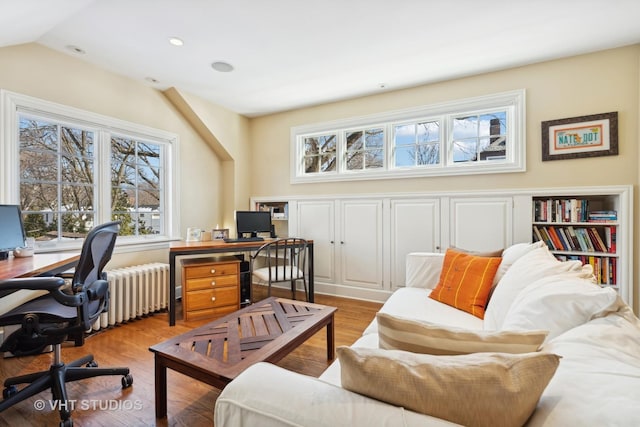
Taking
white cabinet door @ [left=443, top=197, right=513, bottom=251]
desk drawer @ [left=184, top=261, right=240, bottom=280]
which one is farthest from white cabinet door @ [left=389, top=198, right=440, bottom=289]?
desk drawer @ [left=184, top=261, right=240, bottom=280]

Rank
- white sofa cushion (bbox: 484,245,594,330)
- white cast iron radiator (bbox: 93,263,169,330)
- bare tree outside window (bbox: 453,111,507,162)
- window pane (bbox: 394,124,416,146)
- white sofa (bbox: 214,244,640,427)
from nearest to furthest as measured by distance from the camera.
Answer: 1. white sofa (bbox: 214,244,640,427)
2. white sofa cushion (bbox: 484,245,594,330)
3. white cast iron radiator (bbox: 93,263,169,330)
4. bare tree outside window (bbox: 453,111,507,162)
5. window pane (bbox: 394,124,416,146)

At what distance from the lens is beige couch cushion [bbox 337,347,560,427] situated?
0.59m

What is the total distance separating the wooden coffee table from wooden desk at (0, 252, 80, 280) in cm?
91

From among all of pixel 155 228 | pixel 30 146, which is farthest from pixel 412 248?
pixel 30 146

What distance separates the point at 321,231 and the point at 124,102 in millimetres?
2706

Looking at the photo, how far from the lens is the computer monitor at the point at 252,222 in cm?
375

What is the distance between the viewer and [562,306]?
92cm

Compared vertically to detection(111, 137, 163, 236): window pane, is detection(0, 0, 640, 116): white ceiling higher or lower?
higher

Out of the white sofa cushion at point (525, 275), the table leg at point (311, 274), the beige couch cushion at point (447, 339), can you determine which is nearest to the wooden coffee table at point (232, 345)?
the beige couch cushion at point (447, 339)

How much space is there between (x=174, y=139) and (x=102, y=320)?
2.16m

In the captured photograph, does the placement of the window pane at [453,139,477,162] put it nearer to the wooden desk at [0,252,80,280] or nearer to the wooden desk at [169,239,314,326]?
the wooden desk at [169,239,314,326]

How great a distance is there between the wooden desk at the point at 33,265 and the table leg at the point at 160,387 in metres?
0.94

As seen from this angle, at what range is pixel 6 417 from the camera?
61.7 inches

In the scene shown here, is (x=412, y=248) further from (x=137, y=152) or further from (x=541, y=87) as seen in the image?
(x=137, y=152)
